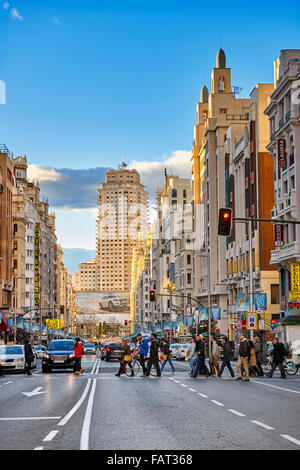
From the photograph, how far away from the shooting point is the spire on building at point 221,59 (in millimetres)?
99375

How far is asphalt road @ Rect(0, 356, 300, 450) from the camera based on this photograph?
11.5m

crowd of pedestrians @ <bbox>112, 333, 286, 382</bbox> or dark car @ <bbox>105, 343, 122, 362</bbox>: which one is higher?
crowd of pedestrians @ <bbox>112, 333, 286, 382</bbox>

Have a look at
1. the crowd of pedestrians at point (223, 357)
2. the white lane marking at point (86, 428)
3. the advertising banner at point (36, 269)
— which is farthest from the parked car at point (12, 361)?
the advertising banner at point (36, 269)

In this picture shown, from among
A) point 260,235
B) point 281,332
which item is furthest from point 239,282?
point 281,332

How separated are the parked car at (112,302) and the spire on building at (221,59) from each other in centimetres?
10190

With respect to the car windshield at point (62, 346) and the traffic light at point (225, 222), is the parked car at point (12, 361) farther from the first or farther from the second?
the traffic light at point (225, 222)

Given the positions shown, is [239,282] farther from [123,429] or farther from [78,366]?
[123,429]

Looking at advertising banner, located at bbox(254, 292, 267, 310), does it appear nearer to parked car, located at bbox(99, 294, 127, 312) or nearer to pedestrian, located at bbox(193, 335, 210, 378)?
pedestrian, located at bbox(193, 335, 210, 378)

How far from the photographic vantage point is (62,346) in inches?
1569

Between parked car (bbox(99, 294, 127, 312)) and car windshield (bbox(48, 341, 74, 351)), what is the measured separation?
152m

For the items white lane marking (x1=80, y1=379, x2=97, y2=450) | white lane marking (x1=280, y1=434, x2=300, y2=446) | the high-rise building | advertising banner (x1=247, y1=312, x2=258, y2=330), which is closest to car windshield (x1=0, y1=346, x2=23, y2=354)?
advertising banner (x1=247, y1=312, x2=258, y2=330)

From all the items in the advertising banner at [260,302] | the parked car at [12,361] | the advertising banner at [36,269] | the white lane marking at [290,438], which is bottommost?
the parked car at [12,361]

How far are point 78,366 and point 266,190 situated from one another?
36.9 m

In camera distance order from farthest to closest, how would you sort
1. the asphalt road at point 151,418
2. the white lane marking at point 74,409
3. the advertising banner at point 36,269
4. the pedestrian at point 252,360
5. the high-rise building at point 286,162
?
the advertising banner at point 36,269 < the high-rise building at point 286,162 < the pedestrian at point 252,360 < the white lane marking at point 74,409 < the asphalt road at point 151,418
